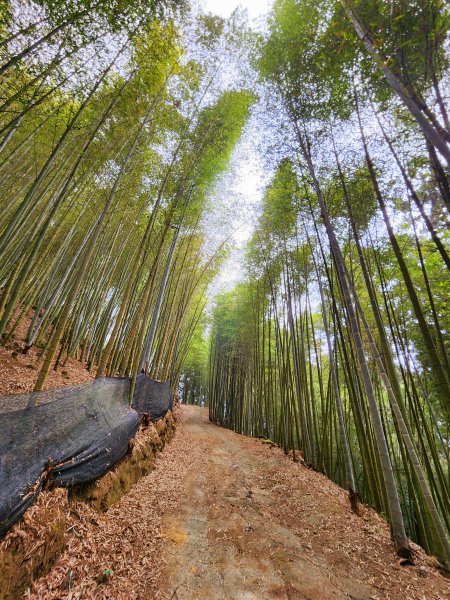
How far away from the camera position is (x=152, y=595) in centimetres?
164

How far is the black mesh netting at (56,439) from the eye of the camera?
1.46 meters

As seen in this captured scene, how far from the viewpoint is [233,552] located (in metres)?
2.13

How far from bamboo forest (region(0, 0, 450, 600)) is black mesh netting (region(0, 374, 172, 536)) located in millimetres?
16

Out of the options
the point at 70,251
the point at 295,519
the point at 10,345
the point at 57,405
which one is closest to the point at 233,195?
the point at 70,251

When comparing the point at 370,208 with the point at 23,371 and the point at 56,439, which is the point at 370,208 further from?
the point at 23,371

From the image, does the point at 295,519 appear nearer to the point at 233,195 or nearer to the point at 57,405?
the point at 57,405

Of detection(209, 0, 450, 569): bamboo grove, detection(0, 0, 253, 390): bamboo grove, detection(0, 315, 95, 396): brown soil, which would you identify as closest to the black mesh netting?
detection(0, 0, 253, 390): bamboo grove

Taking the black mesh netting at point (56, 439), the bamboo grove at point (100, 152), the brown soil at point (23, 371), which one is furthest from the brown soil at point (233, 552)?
the brown soil at point (23, 371)

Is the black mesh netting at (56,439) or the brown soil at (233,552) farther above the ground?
the black mesh netting at (56,439)

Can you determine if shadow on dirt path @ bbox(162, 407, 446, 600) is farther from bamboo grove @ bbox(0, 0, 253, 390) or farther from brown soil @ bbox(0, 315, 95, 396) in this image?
brown soil @ bbox(0, 315, 95, 396)

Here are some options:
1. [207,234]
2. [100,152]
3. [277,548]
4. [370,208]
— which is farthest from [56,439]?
[207,234]

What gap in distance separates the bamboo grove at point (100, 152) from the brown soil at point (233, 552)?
1473mm

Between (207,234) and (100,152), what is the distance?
135 inches

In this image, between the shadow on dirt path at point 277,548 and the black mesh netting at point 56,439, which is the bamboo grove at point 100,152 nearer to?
the black mesh netting at point 56,439
